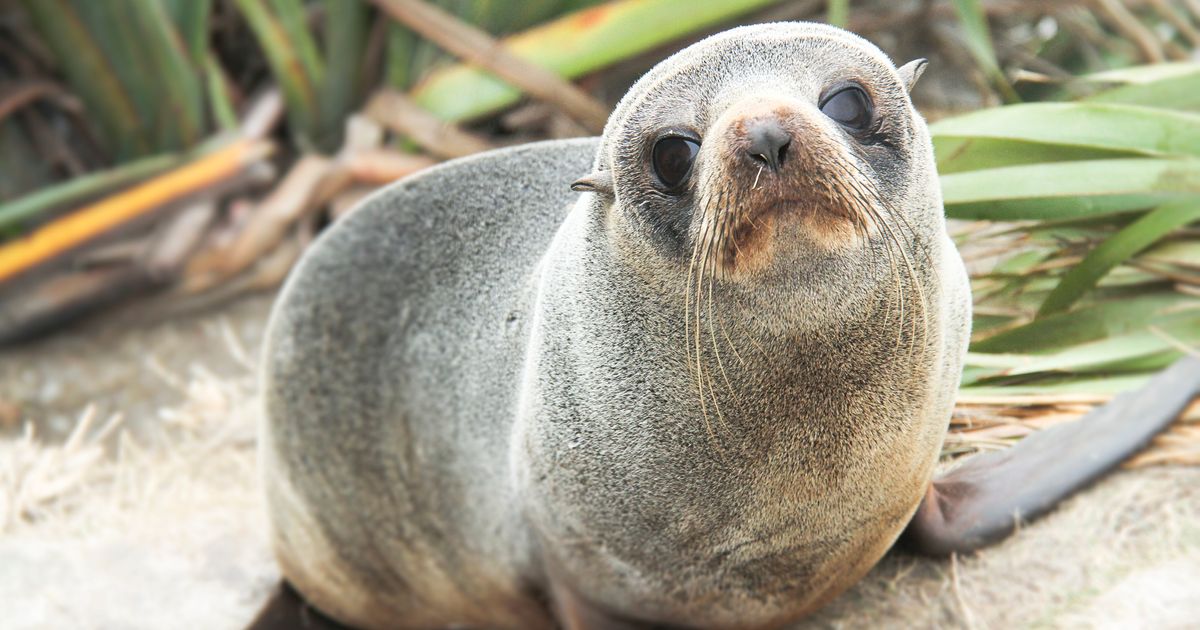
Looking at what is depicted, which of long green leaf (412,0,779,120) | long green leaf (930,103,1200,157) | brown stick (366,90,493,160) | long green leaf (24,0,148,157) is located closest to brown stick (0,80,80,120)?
long green leaf (24,0,148,157)

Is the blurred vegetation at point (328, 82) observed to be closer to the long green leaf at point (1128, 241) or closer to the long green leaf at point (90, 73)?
the long green leaf at point (90, 73)

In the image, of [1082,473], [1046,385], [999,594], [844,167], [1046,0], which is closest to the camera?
[844,167]

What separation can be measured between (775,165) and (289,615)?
7.44 feet

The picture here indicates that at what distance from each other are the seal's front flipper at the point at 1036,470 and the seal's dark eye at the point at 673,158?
100 cm

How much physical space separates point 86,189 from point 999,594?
4.37 metres

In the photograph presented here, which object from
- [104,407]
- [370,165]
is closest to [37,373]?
[104,407]

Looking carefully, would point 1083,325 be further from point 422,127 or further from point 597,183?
point 422,127

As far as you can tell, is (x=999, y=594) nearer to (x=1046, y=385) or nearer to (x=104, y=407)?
(x=1046, y=385)

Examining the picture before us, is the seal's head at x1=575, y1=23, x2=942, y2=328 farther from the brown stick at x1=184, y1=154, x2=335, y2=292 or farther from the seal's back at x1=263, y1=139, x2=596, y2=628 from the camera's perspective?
the brown stick at x1=184, y1=154, x2=335, y2=292

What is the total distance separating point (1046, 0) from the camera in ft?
16.8

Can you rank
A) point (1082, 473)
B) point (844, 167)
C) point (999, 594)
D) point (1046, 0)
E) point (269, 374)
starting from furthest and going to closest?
point (1046, 0)
point (269, 374)
point (1082, 473)
point (999, 594)
point (844, 167)

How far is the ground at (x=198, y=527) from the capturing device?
98.7 inches

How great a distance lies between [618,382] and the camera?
7.35ft

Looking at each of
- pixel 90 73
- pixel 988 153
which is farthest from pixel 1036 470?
pixel 90 73
